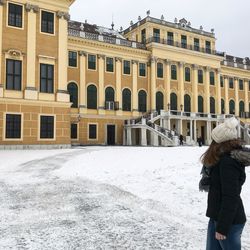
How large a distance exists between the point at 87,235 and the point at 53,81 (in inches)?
1072

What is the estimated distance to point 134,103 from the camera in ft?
151

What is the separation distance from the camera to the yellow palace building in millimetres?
29828

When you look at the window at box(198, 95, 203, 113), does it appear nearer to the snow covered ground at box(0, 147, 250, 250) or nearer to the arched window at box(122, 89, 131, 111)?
the arched window at box(122, 89, 131, 111)

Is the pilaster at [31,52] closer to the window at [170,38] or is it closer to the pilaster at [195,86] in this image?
the window at [170,38]

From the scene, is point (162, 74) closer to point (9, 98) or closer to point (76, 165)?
point (9, 98)

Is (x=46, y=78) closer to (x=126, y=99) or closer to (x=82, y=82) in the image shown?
(x=82, y=82)

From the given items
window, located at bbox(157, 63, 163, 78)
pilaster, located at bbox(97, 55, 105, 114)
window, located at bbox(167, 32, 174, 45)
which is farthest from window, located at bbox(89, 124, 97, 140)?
window, located at bbox(167, 32, 174, 45)

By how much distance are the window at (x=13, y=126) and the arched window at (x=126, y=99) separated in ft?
61.5

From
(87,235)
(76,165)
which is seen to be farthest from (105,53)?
(87,235)

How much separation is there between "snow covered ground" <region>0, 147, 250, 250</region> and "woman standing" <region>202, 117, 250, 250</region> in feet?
6.65

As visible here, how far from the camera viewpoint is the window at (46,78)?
30984 mm

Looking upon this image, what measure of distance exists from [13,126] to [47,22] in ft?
34.3

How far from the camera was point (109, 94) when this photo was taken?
4466 centimetres

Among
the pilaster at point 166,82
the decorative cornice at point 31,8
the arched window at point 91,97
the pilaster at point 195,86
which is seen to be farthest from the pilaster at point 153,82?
the decorative cornice at point 31,8
